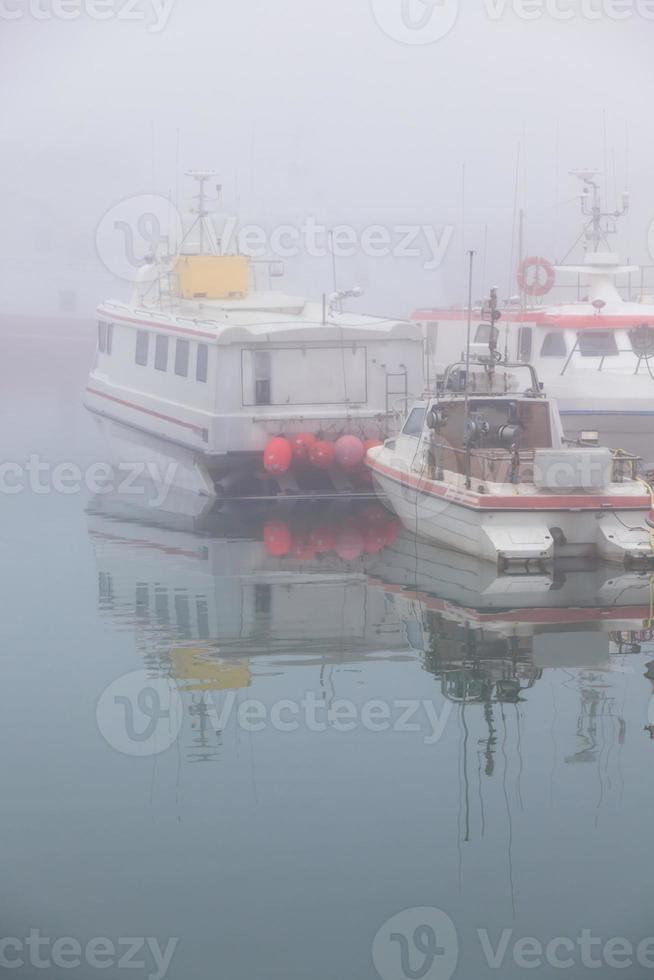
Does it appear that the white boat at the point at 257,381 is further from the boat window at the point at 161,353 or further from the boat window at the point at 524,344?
the boat window at the point at 524,344

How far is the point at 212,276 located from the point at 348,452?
22.5ft

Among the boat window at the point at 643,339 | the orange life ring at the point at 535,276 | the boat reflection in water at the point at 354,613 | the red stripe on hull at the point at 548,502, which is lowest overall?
the boat reflection in water at the point at 354,613

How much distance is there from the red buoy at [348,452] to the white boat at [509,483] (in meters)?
2.14

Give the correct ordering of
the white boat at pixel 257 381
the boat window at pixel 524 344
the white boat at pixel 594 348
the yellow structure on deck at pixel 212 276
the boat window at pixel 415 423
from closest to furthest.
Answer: the boat window at pixel 415 423
the white boat at pixel 257 381
the white boat at pixel 594 348
the boat window at pixel 524 344
the yellow structure on deck at pixel 212 276

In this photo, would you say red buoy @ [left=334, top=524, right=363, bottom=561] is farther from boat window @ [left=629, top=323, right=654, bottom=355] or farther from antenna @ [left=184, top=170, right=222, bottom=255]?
antenna @ [left=184, top=170, right=222, bottom=255]

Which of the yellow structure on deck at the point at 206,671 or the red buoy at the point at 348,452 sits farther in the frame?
the red buoy at the point at 348,452

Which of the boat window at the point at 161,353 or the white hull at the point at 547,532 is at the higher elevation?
the boat window at the point at 161,353

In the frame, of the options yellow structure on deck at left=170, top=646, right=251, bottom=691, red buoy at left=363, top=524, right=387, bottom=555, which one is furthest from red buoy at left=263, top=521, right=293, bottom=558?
yellow structure on deck at left=170, top=646, right=251, bottom=691

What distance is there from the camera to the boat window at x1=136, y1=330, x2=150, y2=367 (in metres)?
25.8

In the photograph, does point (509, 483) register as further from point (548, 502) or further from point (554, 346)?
point (554, 346)

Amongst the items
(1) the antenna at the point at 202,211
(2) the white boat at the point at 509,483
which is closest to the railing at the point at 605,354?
(2) the white boat at the point at 509,483

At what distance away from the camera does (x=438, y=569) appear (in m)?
17.3

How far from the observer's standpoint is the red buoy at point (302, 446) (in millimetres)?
21703

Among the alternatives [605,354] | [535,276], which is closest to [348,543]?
[605,354]
